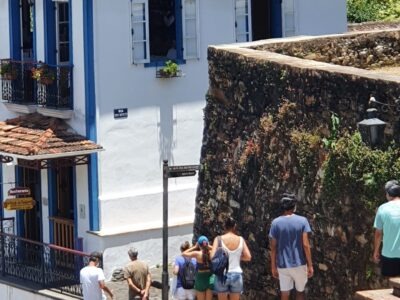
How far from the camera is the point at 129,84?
23.2m

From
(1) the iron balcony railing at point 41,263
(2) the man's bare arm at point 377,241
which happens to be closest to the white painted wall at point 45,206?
(1) the iron balcony railing at point 41,263

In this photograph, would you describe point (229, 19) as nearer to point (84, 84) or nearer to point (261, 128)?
point (84, 84)

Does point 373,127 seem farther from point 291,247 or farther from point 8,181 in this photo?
point 8,181

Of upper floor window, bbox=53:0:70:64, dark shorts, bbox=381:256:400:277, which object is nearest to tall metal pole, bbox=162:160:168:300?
upper floor window, bbox=53:0:70:64

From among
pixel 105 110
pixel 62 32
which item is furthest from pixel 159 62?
pixel 62 32

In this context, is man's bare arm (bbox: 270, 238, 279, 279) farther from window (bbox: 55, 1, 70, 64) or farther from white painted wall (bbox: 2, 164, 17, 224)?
white painted wall (bbox: 2, 164, 17, 224)

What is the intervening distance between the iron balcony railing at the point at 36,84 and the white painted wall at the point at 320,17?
501 centimetres

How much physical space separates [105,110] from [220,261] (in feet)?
27.4

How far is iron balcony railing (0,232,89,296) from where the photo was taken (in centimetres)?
2297

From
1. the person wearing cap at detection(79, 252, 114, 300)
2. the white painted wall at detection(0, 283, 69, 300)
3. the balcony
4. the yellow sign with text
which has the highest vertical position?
the balcony

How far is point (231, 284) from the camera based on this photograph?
1523 cm

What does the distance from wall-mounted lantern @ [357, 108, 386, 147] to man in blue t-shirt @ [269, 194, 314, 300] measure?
3.46 ft

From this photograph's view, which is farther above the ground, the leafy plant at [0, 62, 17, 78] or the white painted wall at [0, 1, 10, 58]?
the white painted wall at [0, 1, 10, 58]

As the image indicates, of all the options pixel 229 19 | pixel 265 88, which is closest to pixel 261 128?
pixel 265 88
